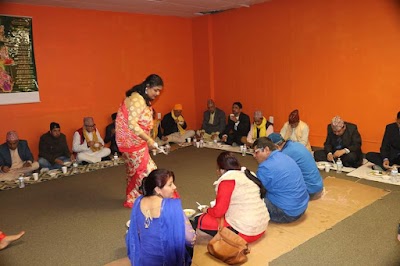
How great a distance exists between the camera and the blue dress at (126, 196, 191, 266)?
1987mm

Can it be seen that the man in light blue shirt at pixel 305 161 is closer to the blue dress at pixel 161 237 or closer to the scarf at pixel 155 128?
the blue dress at pixel 161 237

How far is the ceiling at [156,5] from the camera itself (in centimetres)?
555

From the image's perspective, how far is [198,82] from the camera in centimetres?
777

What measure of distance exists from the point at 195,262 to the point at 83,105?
170 inches

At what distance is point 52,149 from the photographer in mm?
5496

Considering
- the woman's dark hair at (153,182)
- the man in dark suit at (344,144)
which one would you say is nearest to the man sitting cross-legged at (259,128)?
the man in dark suit at (344,144)

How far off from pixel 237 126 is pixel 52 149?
310 centimetres

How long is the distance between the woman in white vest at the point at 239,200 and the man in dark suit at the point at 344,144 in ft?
7.73

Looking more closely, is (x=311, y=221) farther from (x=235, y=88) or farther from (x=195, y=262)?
(x=235, y=88)

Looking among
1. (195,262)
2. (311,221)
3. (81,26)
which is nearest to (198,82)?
(81,26)

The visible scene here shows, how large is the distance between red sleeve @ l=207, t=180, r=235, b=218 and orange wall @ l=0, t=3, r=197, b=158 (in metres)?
4.11

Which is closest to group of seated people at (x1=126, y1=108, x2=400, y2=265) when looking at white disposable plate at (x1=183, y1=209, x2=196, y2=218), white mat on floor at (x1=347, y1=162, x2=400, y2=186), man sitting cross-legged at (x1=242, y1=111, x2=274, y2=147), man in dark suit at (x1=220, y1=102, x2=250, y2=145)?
white mat on floor at (x1=347, y1=162, x2=400, y2=186)

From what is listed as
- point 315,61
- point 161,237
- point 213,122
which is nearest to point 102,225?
point 161,237

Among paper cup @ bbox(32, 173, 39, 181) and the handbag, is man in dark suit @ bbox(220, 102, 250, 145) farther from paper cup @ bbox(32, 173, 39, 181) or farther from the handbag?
the handbag
